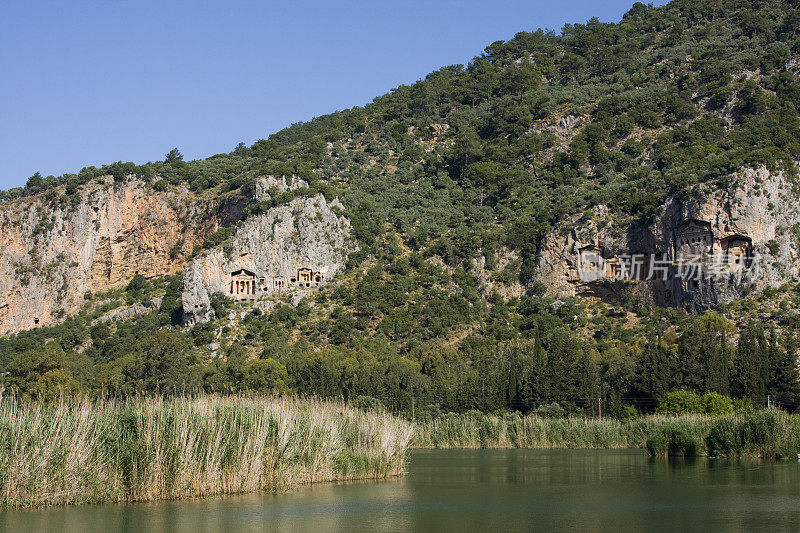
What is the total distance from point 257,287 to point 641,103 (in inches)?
2276

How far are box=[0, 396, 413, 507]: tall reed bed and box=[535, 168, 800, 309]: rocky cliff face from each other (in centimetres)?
6801

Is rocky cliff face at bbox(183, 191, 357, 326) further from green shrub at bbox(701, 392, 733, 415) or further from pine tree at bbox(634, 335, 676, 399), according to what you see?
green shrub at bbox(701, 392, 733, 415)

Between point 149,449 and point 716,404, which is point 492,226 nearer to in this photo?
point 716,404

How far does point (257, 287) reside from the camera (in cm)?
10781

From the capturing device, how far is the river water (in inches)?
896

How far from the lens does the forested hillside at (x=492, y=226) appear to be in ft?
230

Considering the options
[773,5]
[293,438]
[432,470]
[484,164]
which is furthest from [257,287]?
[773,5]

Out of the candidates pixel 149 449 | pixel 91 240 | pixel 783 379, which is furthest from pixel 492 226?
pixel 149 449

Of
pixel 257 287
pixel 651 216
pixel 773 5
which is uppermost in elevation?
pixel 773 5

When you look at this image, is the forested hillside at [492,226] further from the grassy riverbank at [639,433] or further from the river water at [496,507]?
the river water at [496,507]

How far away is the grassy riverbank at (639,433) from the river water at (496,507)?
2.88 metres

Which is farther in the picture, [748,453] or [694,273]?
[694,273]

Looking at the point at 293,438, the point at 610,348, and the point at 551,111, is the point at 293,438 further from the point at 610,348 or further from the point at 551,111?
the point at 551,111

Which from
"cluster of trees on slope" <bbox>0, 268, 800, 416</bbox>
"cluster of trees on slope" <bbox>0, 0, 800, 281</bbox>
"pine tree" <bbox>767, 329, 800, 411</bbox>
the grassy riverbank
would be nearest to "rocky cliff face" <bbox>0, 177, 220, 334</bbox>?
"cluster of trees on slope" <bbox>0, 0, 800, 281</bbox>
